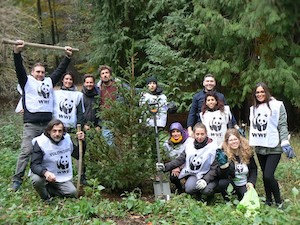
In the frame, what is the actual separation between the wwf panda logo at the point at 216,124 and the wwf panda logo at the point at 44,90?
8.12ft

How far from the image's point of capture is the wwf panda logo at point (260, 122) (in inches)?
227

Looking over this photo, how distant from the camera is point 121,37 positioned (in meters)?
13.3

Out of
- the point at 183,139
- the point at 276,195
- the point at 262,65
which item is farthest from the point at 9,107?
the point at 276,195

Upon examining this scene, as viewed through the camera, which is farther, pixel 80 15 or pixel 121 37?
pixel 80 15

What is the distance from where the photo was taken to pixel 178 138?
20.9 ft

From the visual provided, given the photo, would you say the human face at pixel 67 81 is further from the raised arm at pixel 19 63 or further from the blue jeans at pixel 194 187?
the blue jeans at pixel 194 187

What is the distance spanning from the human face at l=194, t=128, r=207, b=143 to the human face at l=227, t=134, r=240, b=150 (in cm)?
37

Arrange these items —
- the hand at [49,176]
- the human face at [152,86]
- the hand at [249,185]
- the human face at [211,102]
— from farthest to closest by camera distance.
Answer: the human face at [152,86] < the human face at [211,102] < the hand at [249,185] < the hand at [49,176]

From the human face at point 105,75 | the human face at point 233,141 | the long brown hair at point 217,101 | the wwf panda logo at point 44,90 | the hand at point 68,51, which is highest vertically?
the hand at point 68,51

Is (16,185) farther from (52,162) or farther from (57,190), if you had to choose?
(52,162)

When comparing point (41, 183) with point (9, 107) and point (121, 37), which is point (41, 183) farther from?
point (9, 107)

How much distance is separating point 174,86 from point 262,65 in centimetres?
255

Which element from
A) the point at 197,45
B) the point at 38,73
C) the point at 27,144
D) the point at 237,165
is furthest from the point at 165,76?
the point at 27,144

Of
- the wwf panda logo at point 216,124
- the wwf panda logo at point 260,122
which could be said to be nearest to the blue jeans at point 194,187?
the wwf panda logo at point 216,124
